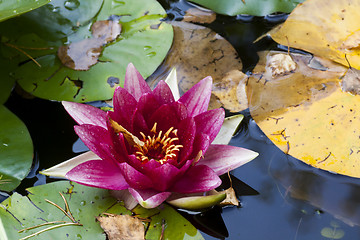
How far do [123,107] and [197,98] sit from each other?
0.37m

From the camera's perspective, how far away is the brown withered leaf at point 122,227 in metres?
1.63

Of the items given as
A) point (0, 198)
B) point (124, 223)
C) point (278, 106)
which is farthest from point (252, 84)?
point (0, 198)

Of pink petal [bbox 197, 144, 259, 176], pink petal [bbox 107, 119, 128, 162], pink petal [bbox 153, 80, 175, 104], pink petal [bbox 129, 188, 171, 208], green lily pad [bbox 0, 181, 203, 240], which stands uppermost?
pink petal [bbox 153, 80, 175, 104]

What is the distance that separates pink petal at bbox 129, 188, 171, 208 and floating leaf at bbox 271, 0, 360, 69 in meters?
1.31

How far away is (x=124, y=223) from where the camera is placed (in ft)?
5.46

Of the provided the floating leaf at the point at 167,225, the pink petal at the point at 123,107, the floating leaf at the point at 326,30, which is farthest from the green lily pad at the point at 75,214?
the floating leaf at the point at 326,30

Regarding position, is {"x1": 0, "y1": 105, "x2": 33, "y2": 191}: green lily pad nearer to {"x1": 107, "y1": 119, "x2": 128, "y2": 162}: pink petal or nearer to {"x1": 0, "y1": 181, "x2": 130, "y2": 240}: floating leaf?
{"x1": 0, "y1": 181, "x2": 130, "y2": 240}: floating leaf

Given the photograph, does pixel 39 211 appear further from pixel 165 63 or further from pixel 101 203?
pixel 165 63

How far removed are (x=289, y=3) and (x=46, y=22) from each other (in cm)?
163

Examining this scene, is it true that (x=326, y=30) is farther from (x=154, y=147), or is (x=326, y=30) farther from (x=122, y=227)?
(x=122, y=227)

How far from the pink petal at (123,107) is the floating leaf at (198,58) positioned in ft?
1.85

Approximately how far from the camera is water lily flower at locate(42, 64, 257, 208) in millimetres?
1583

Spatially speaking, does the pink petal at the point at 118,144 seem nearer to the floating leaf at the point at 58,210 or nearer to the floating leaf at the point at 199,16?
the floating leaf at the point at 58,210

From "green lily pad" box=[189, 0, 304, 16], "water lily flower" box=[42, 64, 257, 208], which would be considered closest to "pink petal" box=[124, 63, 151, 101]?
"water lily flower" box=[42, 64, 257, 208]
